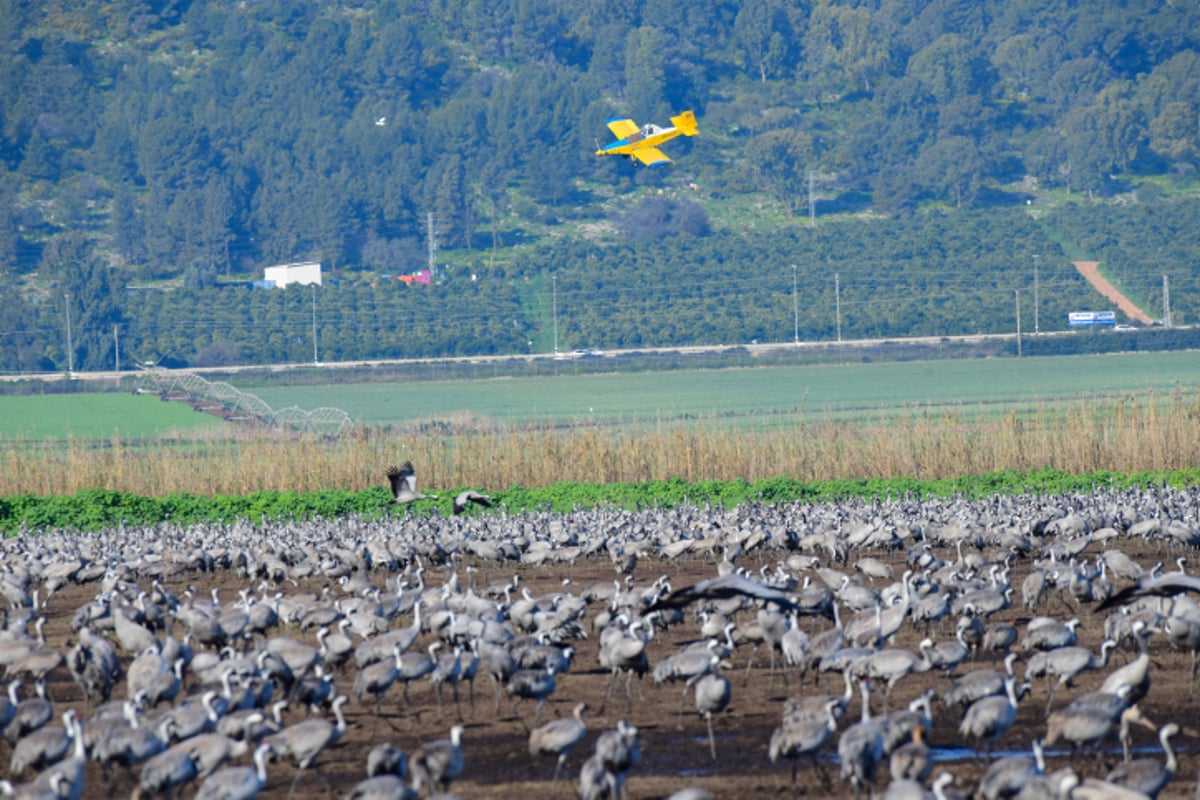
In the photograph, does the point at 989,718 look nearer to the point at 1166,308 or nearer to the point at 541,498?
the point at 541,498

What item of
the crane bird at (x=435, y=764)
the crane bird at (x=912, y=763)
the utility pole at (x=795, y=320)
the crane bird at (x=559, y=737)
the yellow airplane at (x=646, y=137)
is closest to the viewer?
the crane bird at (x=912, y=763)

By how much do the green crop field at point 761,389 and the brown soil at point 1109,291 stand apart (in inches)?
798

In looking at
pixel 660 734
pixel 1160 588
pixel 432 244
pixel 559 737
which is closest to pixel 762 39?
pixel 432 244

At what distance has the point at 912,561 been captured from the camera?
60.6ft

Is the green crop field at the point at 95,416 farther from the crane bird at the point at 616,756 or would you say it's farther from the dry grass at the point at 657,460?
the crane bird at the point at 616,756

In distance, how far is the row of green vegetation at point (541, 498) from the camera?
2572 centimetres

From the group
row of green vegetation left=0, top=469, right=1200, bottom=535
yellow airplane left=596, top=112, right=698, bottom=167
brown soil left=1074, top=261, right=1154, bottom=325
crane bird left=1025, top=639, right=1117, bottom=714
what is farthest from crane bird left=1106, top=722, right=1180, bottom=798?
brown soil left=1074, top=261, right=1154, bottom=325

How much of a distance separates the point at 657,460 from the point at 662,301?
87.6 metres

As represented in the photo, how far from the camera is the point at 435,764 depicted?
928 centimetres

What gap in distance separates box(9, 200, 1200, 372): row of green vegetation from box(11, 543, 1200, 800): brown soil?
276ft

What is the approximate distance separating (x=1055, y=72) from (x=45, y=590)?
174 metres

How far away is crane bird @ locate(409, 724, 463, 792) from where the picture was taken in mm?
9289

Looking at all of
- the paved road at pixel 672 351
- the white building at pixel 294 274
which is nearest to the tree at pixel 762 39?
the white building at pixel 294 274

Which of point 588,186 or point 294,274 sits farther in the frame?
point 588,186
